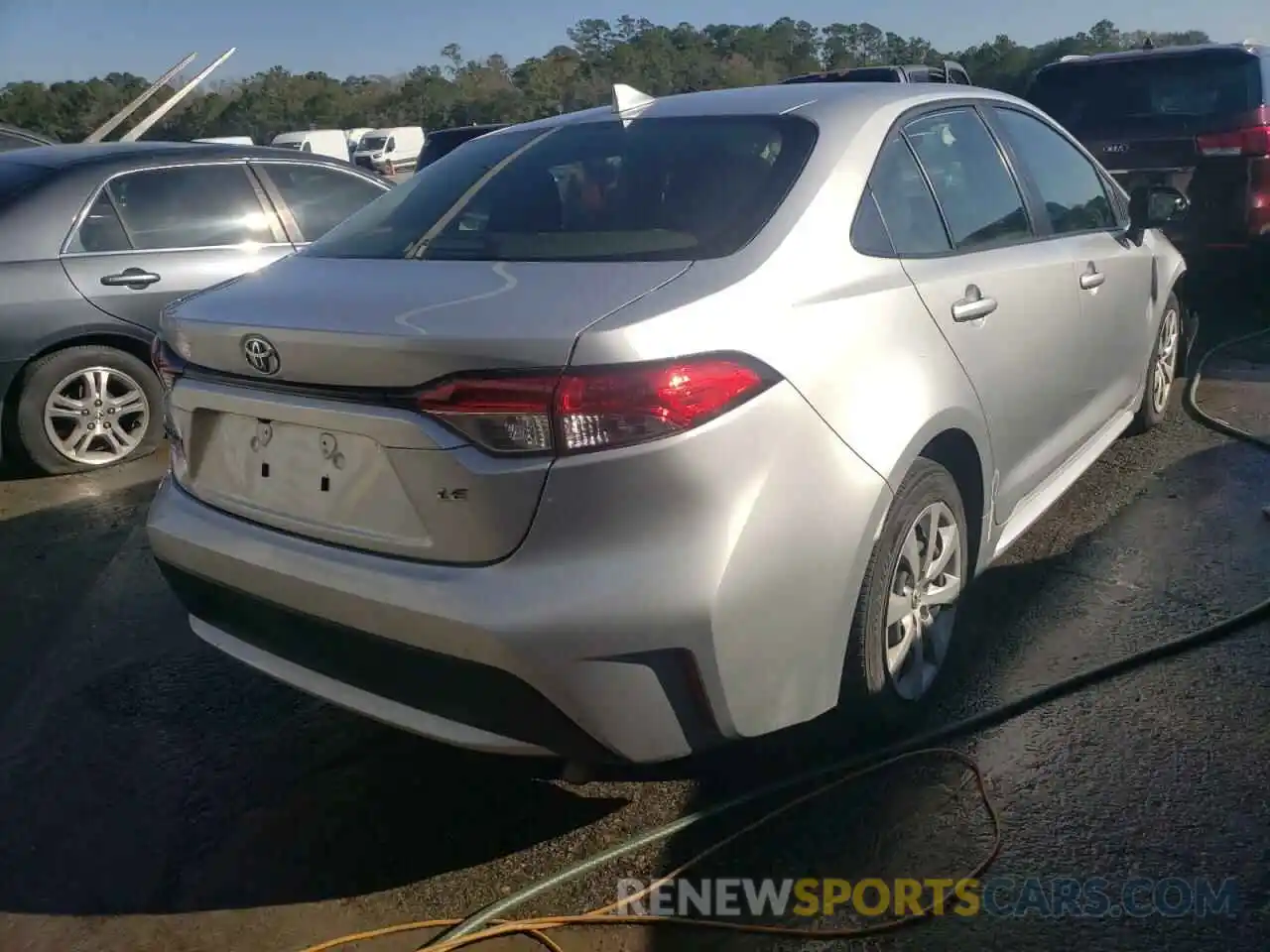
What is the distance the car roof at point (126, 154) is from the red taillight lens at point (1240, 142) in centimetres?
533

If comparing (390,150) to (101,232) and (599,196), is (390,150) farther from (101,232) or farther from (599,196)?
(599,196)

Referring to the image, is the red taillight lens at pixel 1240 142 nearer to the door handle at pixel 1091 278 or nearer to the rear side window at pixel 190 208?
the door handle at pixel 1091 278

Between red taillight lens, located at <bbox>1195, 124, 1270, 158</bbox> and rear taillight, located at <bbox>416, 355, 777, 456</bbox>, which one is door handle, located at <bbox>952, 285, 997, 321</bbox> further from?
red taillight lens, located at <bbox>1195, 124, 1270, 158</bbox>

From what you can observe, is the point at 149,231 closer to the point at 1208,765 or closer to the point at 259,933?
the point at 259,933

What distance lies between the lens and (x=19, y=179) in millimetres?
5586

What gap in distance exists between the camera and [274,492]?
8.30ft

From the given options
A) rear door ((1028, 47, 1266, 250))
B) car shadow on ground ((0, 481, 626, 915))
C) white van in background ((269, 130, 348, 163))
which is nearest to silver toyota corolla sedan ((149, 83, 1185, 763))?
car shadow on ground ((0, 481, 626, 915))

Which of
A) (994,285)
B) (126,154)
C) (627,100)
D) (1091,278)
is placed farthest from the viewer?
(126,154)

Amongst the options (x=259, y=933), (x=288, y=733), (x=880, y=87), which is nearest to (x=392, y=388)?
(x=259, y=933)

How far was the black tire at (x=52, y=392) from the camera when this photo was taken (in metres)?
5.45

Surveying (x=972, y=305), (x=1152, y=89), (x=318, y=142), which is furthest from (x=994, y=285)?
(x=318, y=142)

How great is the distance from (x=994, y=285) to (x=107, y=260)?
4.35 m

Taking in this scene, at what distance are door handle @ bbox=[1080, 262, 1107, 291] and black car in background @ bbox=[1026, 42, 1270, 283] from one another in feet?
10.9

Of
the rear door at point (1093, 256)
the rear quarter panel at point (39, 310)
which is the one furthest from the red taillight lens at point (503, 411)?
the rear quarter panel at point (39, 310)
